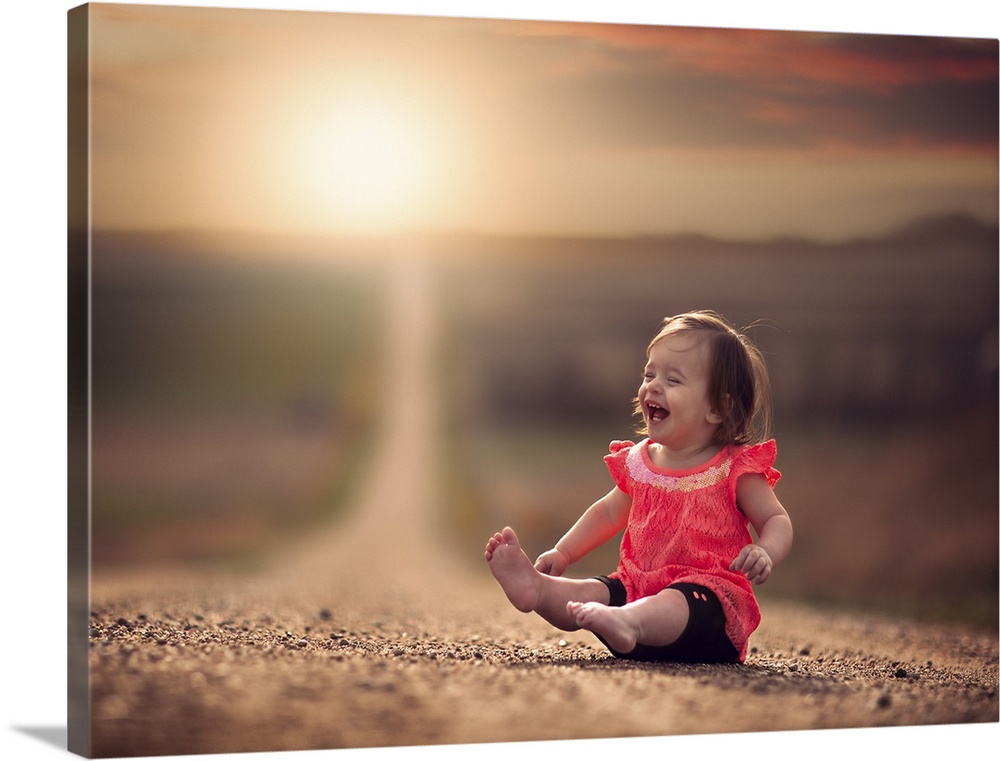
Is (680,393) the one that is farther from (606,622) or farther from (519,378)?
(606,622)

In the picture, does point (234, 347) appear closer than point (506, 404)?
Yes

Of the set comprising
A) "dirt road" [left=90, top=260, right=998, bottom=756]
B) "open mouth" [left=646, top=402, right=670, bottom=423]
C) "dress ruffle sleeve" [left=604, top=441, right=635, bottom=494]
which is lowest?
"dirt road" [left=90, top=260, right=998, bottom=756]

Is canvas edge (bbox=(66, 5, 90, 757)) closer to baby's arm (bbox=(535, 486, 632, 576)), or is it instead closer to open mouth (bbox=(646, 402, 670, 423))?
baby's arm (bbox=(535, 486, 632, 576))

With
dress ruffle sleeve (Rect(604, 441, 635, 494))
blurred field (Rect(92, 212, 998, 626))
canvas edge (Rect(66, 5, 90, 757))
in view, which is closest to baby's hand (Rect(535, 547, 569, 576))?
blurred field (Rect(92, 212, 998, 626))

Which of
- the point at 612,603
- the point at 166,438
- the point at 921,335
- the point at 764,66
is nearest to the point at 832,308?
the point at 921,335

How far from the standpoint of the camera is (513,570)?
452 centimetres

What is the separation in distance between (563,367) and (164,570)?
44.6 inches

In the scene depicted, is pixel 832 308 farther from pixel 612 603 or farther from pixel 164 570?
pixel 164 570

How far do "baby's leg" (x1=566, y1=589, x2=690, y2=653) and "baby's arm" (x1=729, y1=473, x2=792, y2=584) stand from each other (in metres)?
0.17

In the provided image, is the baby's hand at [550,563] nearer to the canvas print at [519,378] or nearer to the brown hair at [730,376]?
the canvas print at [519,378]

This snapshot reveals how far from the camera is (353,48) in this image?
14.8 feet

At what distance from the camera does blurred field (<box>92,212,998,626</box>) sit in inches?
176

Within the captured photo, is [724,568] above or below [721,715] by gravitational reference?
above

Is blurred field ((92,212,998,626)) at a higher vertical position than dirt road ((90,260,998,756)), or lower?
higher
